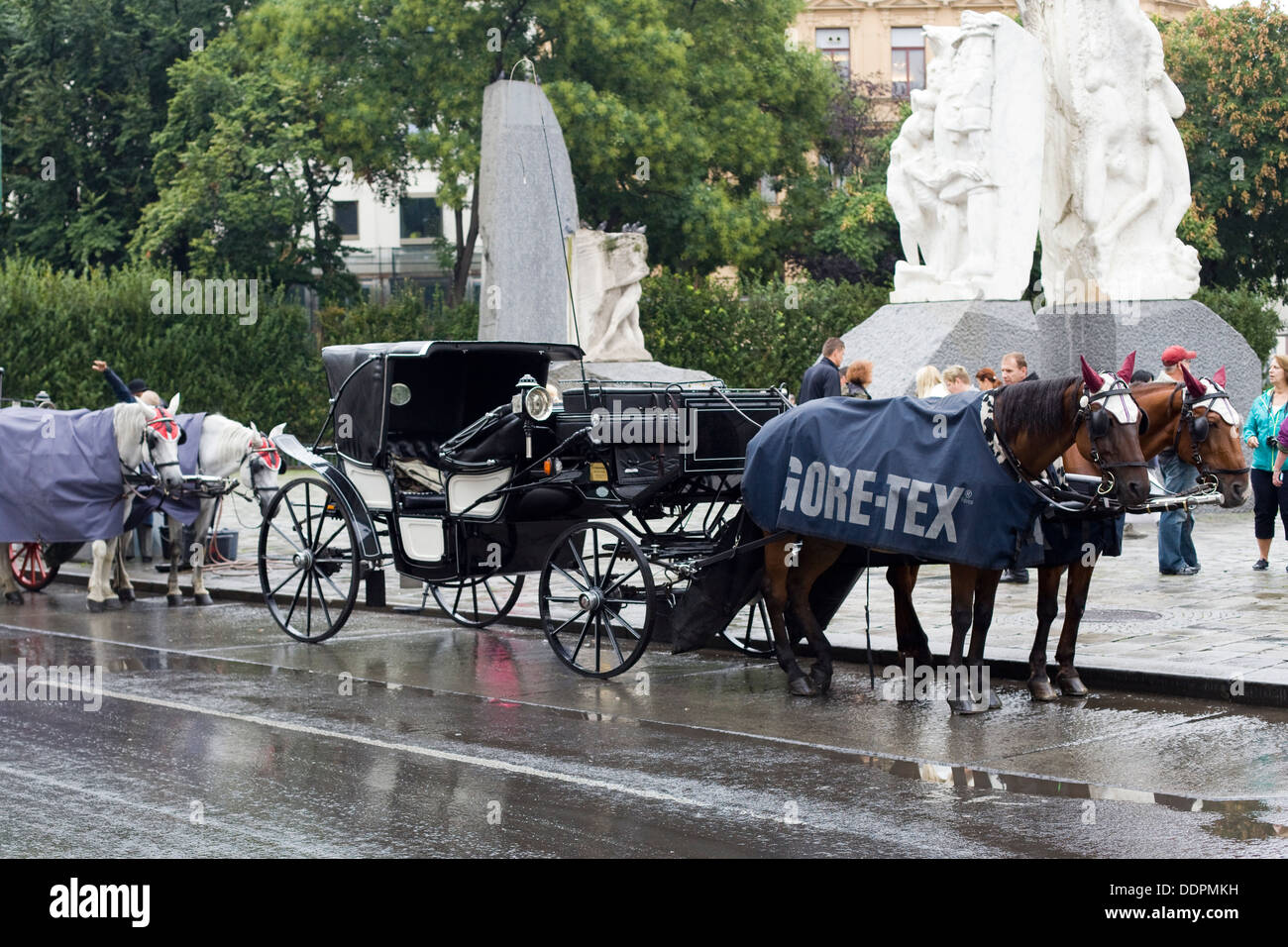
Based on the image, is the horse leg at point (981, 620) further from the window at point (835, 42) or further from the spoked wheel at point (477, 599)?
the window at point (835, 42)

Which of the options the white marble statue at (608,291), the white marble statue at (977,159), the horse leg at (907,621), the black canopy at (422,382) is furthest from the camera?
the white marble statue at (608,291)

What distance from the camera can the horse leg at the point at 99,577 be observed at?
559 inches

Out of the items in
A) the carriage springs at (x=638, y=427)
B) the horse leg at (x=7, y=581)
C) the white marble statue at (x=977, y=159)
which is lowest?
the horse leg at (x=7, y=581)

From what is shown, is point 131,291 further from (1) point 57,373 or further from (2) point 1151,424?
(2) point 1151,424

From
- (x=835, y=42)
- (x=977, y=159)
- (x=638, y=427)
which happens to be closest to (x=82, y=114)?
(x=977, y=159)

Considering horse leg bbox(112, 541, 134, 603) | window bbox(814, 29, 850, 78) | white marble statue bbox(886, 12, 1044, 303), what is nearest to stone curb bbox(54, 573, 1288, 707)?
horse leg bbox(112, 541, 134, 603)

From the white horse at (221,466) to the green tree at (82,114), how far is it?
76.7 ft

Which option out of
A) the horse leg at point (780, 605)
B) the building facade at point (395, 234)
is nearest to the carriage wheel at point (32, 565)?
the horse leg at point (780, 605)

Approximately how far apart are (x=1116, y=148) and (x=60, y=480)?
1277cm

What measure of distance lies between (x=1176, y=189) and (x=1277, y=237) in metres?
25.6

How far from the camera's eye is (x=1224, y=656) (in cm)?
978

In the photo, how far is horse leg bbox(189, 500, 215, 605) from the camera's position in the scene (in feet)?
47.8

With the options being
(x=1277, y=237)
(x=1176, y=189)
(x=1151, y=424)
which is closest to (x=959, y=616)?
(x=1151, y=424)

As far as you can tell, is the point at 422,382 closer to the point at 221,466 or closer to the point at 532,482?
the point at 532,482
